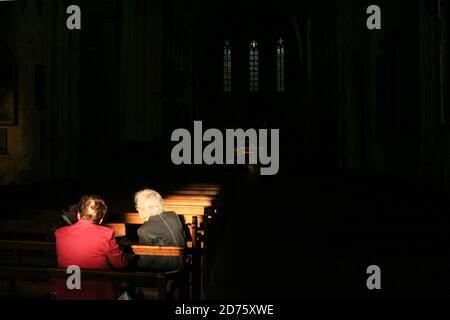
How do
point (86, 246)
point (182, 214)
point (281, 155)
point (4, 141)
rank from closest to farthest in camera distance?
point (86, 246) → point (182, 214) → point (4, 141) → point (281, 155)

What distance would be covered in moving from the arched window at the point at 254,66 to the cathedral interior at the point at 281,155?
13.6 m

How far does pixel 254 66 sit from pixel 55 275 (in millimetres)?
38110

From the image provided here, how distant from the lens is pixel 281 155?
2645 centimetres

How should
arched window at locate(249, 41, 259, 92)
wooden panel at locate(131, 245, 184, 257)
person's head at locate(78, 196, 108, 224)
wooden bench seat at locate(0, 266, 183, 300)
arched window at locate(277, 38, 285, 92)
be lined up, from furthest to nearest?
1. arched window at locate(249, 41, 259, 92)
2. arched window at locate(277, 38, 285, 92)
3. wooden panel at locate(131, 245, 184, 257)
4. person's head at locate(78, 196, 108, 224)
5. wooden bench seat at locate(0, 266, 183, 300)

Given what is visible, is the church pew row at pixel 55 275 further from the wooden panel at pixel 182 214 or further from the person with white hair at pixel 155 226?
the wooden panel at pixel 182 214

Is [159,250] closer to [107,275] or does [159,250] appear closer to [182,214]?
[107,275]

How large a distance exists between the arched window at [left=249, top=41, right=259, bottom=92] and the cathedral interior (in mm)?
13588

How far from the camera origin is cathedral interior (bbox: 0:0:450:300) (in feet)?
17.6

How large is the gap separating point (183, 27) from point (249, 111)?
11.7m

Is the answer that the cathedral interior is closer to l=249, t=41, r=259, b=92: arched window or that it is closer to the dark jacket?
the dark jacket

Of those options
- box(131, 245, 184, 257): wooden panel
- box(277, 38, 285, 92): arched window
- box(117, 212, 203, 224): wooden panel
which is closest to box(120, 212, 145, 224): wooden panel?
box(117, 212, 203, 224): wooden panel

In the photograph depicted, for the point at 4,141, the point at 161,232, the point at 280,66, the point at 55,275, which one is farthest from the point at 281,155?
the point at 55,275
